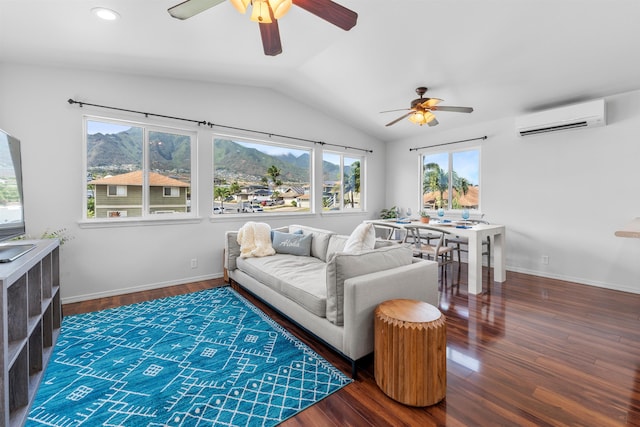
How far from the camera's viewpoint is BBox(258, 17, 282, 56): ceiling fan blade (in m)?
1.88

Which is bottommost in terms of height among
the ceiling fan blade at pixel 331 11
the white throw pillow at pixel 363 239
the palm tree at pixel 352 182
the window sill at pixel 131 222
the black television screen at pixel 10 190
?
the white throw pillow at pixel 363 239

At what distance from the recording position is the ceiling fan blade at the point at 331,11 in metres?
1.72

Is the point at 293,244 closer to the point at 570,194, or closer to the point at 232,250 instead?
the point at 232,250

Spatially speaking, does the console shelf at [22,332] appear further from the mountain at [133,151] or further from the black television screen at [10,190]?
the mountain at [133,151]

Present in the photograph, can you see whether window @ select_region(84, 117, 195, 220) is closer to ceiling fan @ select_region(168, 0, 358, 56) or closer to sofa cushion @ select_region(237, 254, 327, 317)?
sofa cushion @ select_region(237, 254, 327, 317)

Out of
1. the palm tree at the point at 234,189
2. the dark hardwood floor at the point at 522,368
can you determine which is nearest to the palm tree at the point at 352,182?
the palm tree at the point at 234,189

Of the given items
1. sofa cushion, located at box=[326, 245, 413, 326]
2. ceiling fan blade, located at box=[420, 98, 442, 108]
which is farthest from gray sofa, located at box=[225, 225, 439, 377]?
ceiling fan blade, located at box=[420, 98, 442, 108]

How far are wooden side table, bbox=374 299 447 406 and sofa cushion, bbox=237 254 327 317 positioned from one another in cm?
60

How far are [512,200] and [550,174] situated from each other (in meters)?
0.61

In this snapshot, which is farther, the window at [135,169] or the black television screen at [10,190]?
the window at [135,169]

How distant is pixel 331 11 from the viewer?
1787mm

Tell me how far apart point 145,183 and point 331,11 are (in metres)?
3.22

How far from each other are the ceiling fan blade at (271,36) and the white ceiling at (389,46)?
3.02 feet

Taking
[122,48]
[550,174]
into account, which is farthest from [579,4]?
[122,48]
